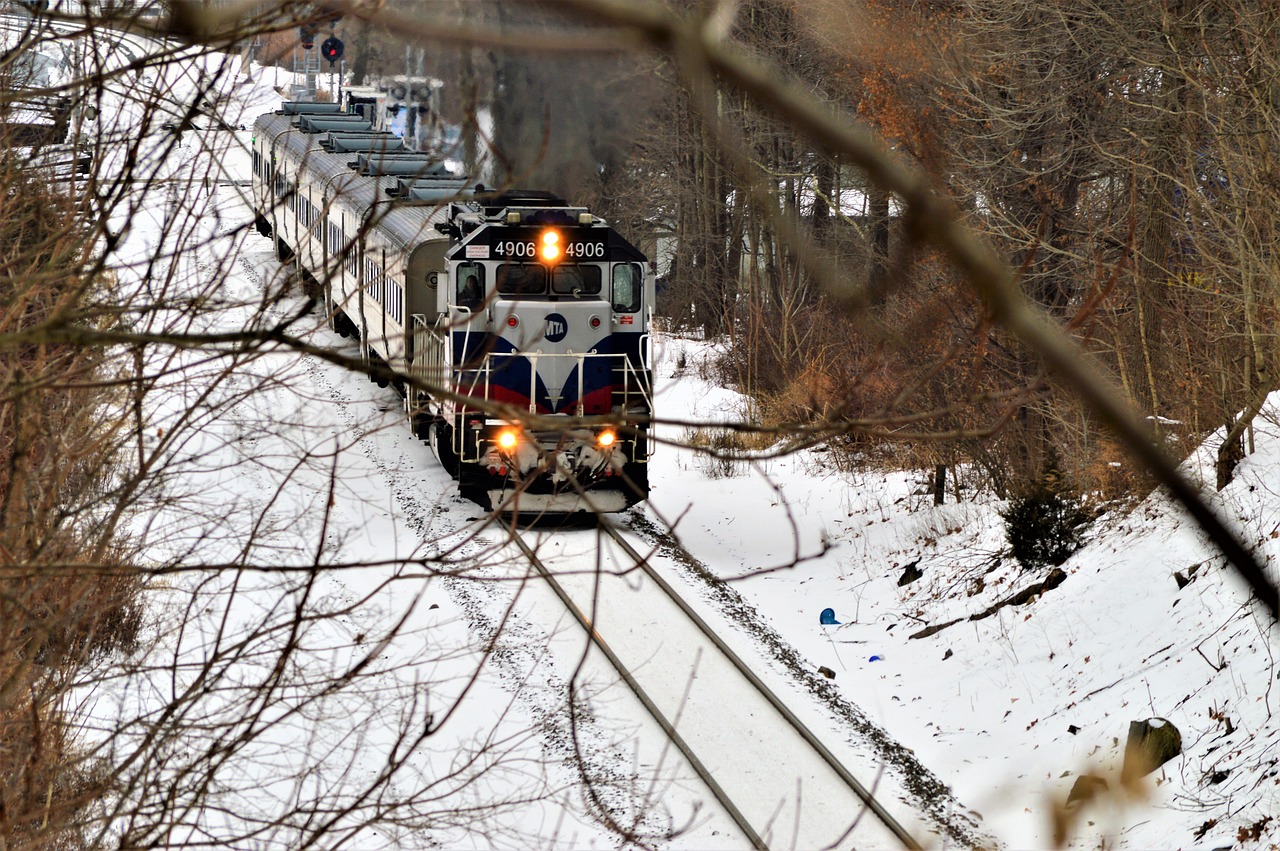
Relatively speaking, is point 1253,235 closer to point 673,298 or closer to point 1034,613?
point 1034,613

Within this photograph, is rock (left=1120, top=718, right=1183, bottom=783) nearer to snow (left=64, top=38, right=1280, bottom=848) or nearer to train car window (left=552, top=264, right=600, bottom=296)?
snow (left=64, top=38, right=1280, bottom=848)

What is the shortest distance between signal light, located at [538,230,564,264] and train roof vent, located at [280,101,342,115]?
616 inches

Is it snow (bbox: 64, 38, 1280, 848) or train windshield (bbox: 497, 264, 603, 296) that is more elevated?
train windshield (bbox: 497, 264, 603, 296)

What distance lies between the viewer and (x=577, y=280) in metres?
17.8

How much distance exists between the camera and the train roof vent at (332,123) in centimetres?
2811

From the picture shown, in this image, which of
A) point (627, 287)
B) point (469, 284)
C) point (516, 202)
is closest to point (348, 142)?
point (516, 202)

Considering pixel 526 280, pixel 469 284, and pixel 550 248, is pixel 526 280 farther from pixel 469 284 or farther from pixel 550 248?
pixel 469 284

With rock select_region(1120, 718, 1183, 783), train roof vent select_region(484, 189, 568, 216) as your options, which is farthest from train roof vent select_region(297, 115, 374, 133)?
rock select_region(1120, 718, 1183, 783)

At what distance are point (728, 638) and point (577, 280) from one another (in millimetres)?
5719

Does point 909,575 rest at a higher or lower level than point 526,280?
lower

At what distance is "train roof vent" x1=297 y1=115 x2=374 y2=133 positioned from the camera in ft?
92.2

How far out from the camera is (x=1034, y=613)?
14328 millimetres

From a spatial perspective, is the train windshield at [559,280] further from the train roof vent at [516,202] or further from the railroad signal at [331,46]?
the railroad signal at [331,46]

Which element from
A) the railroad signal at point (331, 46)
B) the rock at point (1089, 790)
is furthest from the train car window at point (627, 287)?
the rock at point (1089, 790)
